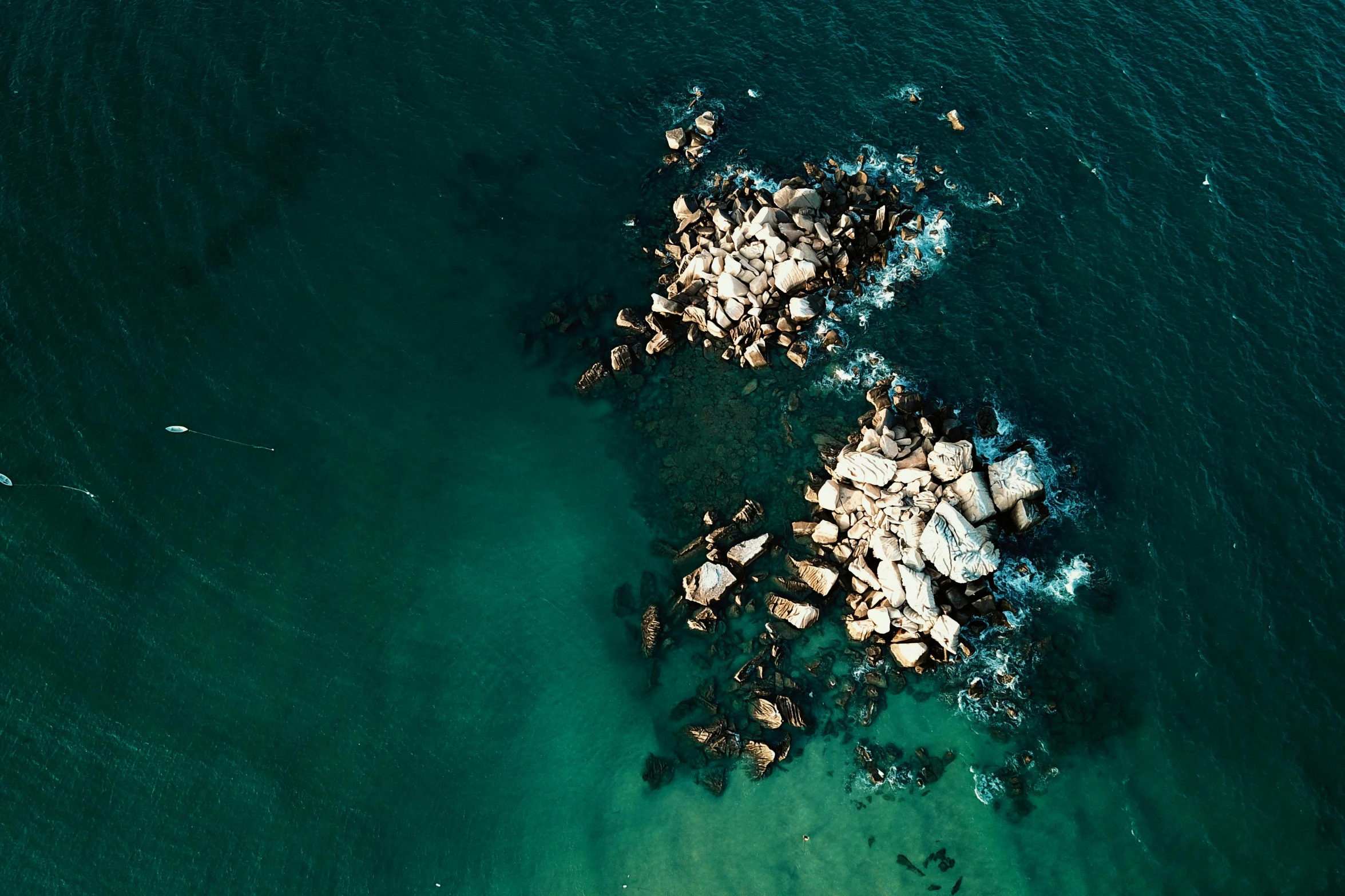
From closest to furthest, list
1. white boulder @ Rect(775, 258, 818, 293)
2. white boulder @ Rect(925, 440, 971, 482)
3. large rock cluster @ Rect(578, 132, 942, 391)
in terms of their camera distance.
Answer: white boulder @ Rect(925, 440, 971, 482) < large rock cluster @ Rect(578, 132, 942, 391) < white boulder @ Rect(775, 258, 818, 293)

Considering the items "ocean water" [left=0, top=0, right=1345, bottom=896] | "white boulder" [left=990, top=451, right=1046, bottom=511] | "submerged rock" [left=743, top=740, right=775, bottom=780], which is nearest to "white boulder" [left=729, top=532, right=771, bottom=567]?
"ocean water" [left=0, top=0, right=1345, bottom=896]

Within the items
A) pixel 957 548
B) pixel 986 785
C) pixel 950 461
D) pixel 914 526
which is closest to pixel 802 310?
pixel 950 461

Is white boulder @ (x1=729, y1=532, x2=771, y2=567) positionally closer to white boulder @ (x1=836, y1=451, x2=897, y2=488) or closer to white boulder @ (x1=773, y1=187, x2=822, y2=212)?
white boulder @ (x1=836, y1=451, x2=897, y2=488)

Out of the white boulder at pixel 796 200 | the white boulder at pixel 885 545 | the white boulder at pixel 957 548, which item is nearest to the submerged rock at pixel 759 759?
the white boulder at pixel 885 545

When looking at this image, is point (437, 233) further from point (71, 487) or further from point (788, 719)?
point (788, 719)

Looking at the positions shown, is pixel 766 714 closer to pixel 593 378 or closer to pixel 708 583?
pixel 708 583

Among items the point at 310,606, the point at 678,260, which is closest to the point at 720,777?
the point at 310,606
